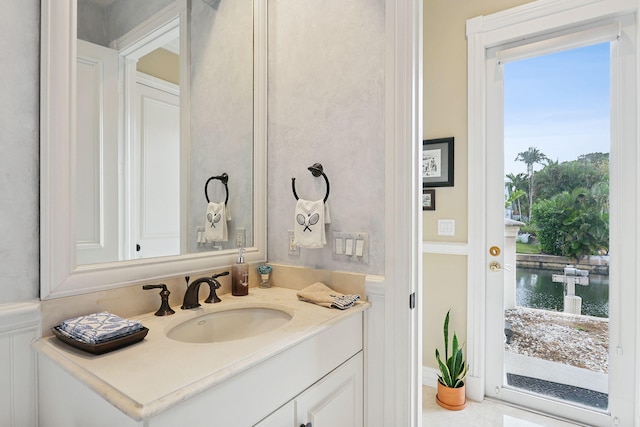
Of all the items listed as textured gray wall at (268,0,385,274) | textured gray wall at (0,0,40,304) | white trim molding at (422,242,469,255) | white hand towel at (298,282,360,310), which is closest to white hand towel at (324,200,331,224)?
textured gray wall at (268,0,385,274)

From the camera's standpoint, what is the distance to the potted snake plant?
208 centimetres

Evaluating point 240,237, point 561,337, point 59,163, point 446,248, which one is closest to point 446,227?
point 446,248

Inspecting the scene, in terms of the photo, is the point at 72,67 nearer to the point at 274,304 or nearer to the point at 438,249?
the point at 274,304

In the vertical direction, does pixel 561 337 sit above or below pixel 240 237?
below

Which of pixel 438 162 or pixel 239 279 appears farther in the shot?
pixel 438 162

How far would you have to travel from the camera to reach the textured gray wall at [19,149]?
896mm

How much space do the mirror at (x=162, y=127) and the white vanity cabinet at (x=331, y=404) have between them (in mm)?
711

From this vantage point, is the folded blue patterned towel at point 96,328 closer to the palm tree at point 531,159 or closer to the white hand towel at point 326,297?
the white hand towel at point 326,297

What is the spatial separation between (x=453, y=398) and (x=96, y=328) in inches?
79.8

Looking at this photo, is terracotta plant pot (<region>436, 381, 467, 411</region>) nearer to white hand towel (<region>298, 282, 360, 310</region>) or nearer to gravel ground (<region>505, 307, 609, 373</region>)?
gravel ground (<region>505, 307, 609, 373</region>)

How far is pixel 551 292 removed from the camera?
2031mm

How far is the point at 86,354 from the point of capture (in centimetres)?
83

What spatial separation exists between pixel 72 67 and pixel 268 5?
3.31ft

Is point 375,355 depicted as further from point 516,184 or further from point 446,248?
point 516,184
